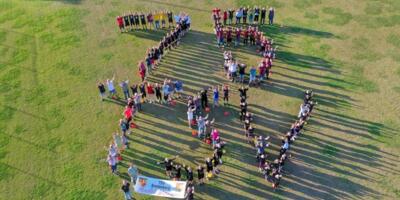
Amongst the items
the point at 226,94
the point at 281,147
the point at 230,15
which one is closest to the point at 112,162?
the point at 226,94

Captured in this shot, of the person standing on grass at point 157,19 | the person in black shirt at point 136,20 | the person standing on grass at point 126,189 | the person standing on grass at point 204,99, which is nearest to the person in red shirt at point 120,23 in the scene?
the person in black shirt at point 136,20

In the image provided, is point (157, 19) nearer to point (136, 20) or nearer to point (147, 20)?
point (147, 20)

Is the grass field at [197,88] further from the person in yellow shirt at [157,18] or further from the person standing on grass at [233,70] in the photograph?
the person in yellow shirt at [157,18]

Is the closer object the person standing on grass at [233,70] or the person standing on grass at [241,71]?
the person standing on grass at [241,71]

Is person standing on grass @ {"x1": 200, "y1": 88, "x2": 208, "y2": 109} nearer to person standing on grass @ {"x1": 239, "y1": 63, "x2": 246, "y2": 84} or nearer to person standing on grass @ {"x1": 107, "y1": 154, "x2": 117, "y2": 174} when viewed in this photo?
person standing on grass @ {"x1": 239, "y1": 63, "x2": 246, "y2": 84}

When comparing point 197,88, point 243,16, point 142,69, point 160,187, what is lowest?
point 160,187

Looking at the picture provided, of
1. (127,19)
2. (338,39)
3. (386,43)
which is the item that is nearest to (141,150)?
(127,19)
